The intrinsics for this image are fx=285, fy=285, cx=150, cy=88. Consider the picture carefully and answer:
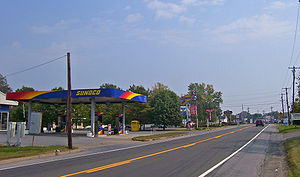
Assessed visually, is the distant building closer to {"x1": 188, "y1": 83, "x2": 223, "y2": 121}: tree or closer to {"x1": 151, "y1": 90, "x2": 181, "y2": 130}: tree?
{"x1": 151, "y1": 90, "x2": 181, "y2": 130}: tree

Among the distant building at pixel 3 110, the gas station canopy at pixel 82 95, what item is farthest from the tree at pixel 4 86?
the gas station canopy at pixel 82 95

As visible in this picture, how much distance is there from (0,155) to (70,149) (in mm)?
4792

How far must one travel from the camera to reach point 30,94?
35000 mm

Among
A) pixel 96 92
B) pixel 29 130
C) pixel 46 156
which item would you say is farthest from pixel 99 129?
pixel 46 156

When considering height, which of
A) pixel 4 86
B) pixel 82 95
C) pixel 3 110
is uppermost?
pixel 4 86

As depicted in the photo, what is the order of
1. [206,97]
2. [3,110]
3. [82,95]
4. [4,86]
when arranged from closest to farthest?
[82,95] < [3,110] < [4,86] < [206,97]

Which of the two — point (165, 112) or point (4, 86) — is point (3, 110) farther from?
point (4, 86)

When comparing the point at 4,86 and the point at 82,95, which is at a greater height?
the point at 4,86

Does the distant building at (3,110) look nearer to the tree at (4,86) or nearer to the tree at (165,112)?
the tree at (165,112)

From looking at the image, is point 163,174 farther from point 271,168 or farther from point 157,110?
point 157,110

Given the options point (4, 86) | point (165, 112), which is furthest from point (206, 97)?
point (4, 86)

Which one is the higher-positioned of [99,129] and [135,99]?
[135,99]

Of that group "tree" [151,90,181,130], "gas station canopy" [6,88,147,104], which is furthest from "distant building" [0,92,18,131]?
"tree" [151,90,181,130]

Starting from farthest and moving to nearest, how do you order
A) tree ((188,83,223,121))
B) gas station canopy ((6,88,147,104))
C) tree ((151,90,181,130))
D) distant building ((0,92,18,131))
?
tree ((188,83,223,121)) < tree ((151,90,181,130)) < distant building ((0,92,18,131)) < gas station canopy ((6,88,147,104))
